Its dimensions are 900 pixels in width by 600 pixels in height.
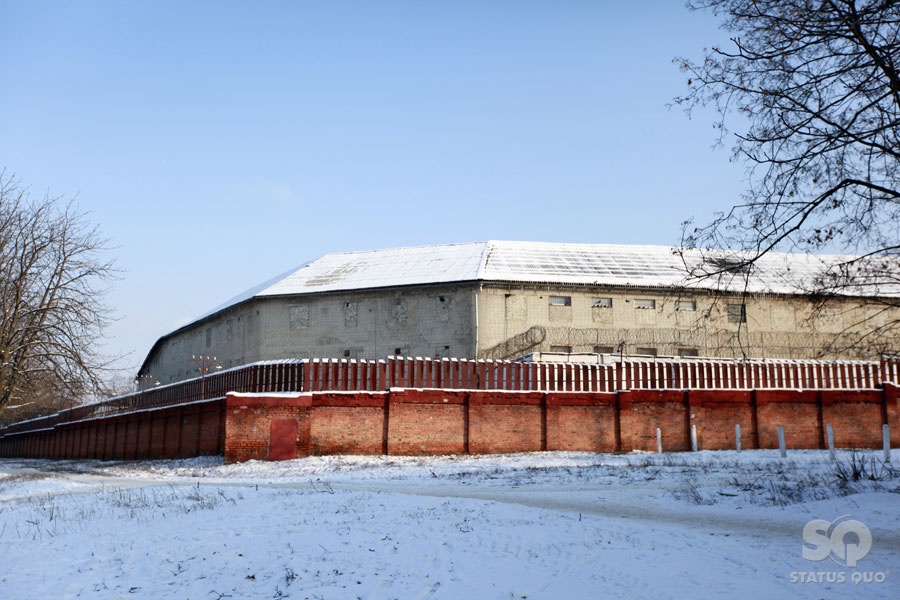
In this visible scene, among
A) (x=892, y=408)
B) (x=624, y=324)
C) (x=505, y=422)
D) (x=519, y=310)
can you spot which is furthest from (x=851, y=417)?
(x=519, y=310)

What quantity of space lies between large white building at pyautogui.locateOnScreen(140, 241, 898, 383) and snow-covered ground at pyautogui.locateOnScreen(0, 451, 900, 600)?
2302 cm

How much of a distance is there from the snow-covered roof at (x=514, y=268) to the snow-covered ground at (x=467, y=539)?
79.7 feet

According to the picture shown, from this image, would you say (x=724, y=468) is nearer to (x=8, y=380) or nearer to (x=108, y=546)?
(x=108, y=546)

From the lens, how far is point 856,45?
11.2 m

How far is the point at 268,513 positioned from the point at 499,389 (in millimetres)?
12257

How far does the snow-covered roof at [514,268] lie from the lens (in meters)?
40.1

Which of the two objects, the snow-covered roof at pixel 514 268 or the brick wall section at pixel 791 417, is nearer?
the brick wall section at pixel 791 417

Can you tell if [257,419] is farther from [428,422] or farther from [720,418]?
[720,418]

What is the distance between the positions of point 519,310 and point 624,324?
541 centimetres

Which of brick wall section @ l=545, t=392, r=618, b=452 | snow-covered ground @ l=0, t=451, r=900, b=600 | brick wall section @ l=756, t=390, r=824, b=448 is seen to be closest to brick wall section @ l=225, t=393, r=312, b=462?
snow-covered ground @ l=0, t=451, r=900, b=600

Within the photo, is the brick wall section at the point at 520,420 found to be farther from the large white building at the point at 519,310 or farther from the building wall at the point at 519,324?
the building wall at the point at 519,324

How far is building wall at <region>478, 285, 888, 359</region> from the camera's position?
1537 inches

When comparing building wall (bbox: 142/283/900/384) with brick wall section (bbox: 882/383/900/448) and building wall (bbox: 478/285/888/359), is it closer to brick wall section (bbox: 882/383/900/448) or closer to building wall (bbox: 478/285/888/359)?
building wall (bbox: 478/285/888/359)

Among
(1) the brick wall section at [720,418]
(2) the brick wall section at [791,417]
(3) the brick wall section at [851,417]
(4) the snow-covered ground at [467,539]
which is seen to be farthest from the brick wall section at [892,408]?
(4) the snow-covered ground at [467,539]
